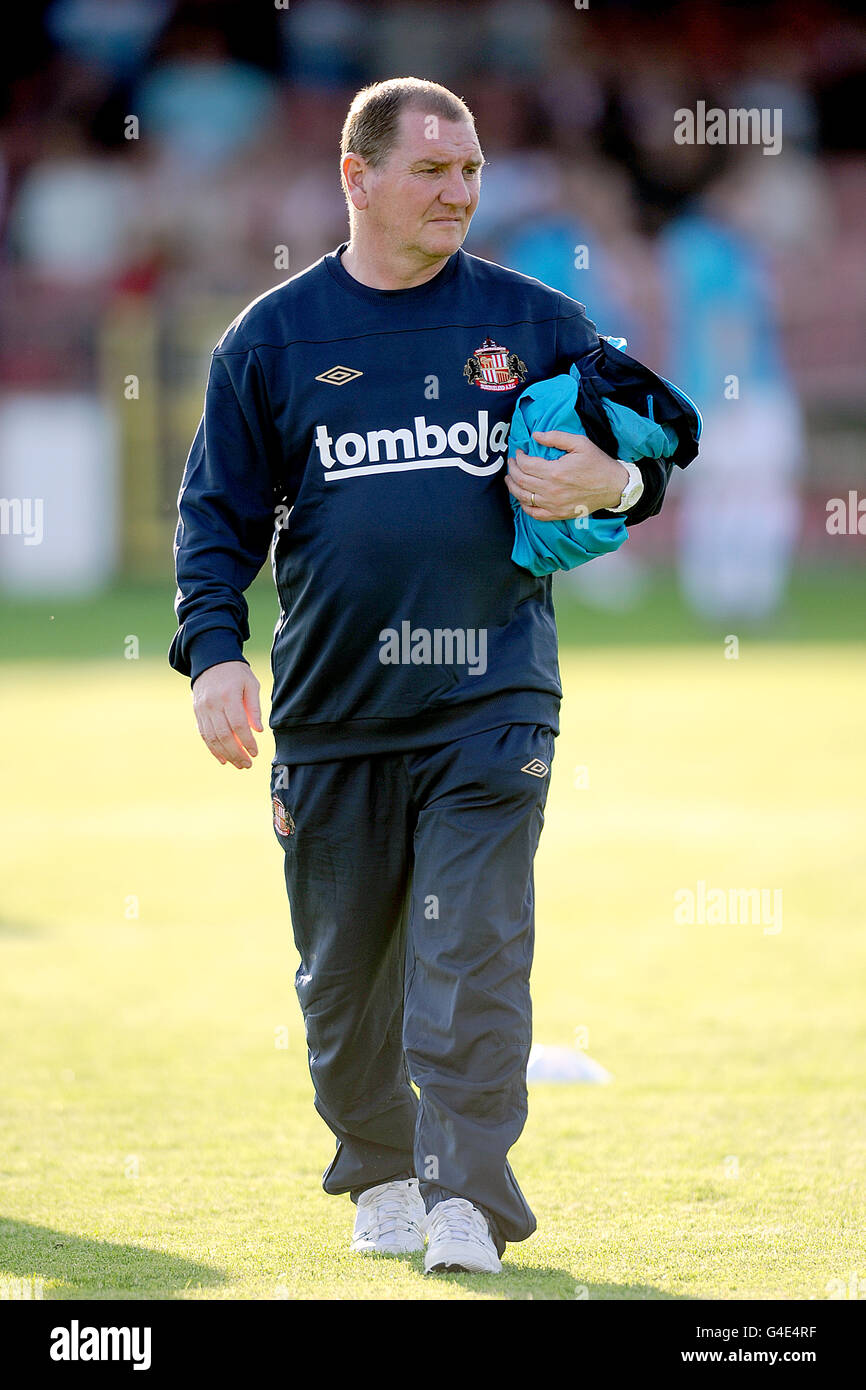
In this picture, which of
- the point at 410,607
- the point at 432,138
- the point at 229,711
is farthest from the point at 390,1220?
the point at 432,138

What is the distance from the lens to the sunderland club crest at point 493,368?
3.94m

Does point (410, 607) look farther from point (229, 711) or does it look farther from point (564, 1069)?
point (564, 1069)

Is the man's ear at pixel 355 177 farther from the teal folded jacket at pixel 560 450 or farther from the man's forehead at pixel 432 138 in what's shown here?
the teal folded jacket at pixel 560 450

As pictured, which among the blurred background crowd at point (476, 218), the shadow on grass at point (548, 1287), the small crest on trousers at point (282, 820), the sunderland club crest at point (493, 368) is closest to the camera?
the shadow on grass at point (548, 1287)

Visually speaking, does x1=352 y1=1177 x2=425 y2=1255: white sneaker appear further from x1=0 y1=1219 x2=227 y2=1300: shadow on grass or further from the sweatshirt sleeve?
Result: the sweatshirt sleeve

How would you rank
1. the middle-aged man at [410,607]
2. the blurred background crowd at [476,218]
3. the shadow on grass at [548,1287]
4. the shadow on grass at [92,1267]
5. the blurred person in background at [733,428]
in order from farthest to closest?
the blurred background crowd at [476,218]
the blurred person in background at [733,428]
the middle-aged man at [410,607]
the shadow on grass at [92,1267]
the shadow on grass at [548,1287]

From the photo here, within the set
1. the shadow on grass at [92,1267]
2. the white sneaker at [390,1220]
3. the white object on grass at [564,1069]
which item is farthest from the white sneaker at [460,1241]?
the white object on grass at [564,1069]

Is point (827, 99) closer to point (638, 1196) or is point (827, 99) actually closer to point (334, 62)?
point (334, 62)

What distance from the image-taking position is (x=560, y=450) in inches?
152

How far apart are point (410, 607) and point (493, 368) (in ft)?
1.70

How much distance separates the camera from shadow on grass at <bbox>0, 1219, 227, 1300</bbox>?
12.1 feet

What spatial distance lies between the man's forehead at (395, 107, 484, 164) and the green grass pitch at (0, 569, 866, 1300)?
7.14 ft

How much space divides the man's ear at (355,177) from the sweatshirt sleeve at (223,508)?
385 millimetres
